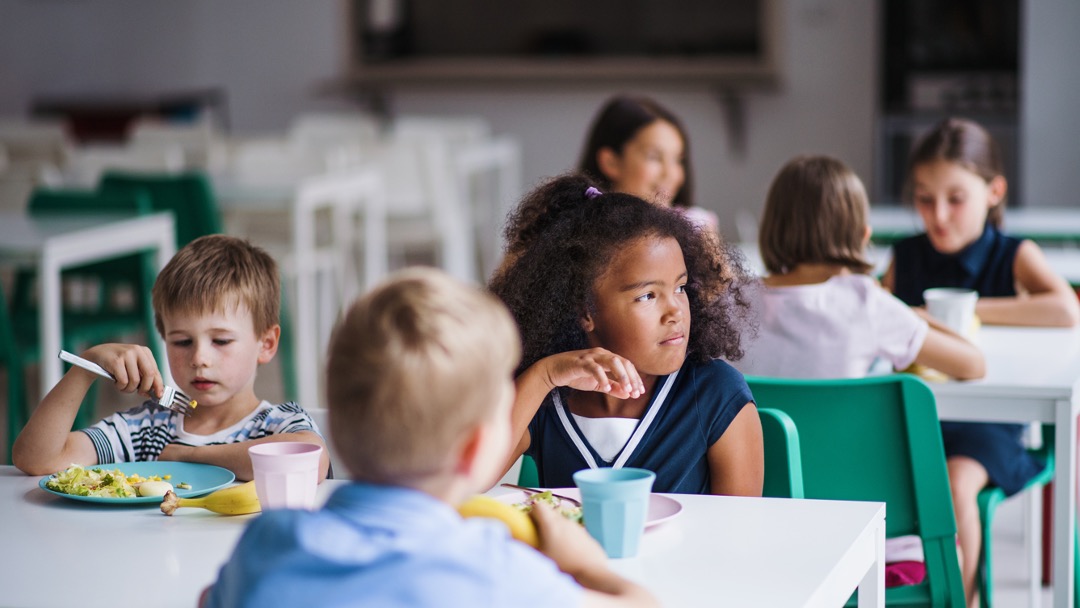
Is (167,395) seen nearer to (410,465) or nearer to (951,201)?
(410,465)

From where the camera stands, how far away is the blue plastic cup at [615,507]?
117cm

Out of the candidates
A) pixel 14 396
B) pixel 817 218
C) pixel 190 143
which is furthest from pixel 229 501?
pixel 190 143

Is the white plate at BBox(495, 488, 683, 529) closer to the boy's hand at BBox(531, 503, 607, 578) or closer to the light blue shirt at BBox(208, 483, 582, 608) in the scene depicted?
the boy's hand at BBox(531, 503, 607, 578)

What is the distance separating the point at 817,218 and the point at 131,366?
47.4 inches

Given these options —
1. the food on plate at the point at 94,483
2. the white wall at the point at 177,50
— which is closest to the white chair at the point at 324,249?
the food on plate at the point at 94,483

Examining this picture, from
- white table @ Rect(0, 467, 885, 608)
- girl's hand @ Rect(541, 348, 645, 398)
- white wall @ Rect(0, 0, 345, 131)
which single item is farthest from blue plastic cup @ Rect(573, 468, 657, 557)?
white wall @ Rect(0, 0, 345, 131)

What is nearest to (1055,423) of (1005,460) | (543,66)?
(1005,460)

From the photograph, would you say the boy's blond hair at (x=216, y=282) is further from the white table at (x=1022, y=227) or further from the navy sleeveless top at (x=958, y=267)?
the white table at (x=1022, y=227)

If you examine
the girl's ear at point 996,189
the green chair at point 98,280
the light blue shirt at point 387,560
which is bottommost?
the green chair at point 98,280

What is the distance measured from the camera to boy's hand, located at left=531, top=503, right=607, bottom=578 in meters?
1.04

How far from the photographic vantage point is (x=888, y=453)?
179cm

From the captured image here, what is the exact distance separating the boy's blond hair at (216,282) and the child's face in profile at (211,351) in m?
0.01

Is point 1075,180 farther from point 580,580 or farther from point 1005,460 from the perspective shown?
point 580,580

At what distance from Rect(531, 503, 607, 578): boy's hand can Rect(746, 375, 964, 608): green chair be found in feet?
2.61
